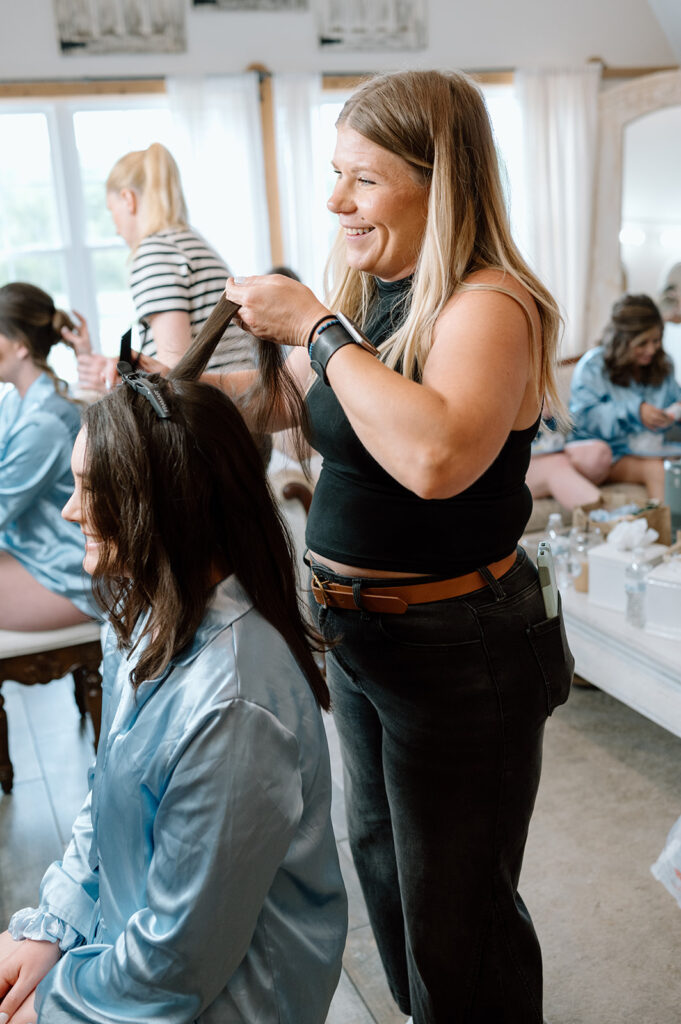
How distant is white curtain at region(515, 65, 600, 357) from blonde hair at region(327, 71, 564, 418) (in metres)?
4.60

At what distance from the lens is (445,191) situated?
1.08 metres

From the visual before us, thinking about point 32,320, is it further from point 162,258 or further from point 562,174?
point 562,174

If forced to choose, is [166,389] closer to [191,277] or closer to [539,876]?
[191,277]

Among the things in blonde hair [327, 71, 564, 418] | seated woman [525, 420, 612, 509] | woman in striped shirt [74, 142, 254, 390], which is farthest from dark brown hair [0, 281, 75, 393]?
seated woman [525, 420, 612, 509]

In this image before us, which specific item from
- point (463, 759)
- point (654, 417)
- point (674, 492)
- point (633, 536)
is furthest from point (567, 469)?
point (463, 759)

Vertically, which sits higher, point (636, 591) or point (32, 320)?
point (32, 320)

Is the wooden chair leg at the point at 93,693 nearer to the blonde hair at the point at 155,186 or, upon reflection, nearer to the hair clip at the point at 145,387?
the blonde hair at the point at 155,186

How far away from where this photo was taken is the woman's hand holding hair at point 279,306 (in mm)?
1077

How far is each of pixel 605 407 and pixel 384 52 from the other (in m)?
2.76

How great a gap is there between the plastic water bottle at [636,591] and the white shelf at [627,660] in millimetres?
31

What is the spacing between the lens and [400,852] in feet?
4.14

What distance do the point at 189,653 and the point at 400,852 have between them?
1.59 feet

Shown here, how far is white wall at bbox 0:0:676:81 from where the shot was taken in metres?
4.82

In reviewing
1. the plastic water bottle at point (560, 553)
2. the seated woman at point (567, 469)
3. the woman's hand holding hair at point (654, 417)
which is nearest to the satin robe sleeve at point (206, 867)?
the plastic water bottle at point (560, 553)
